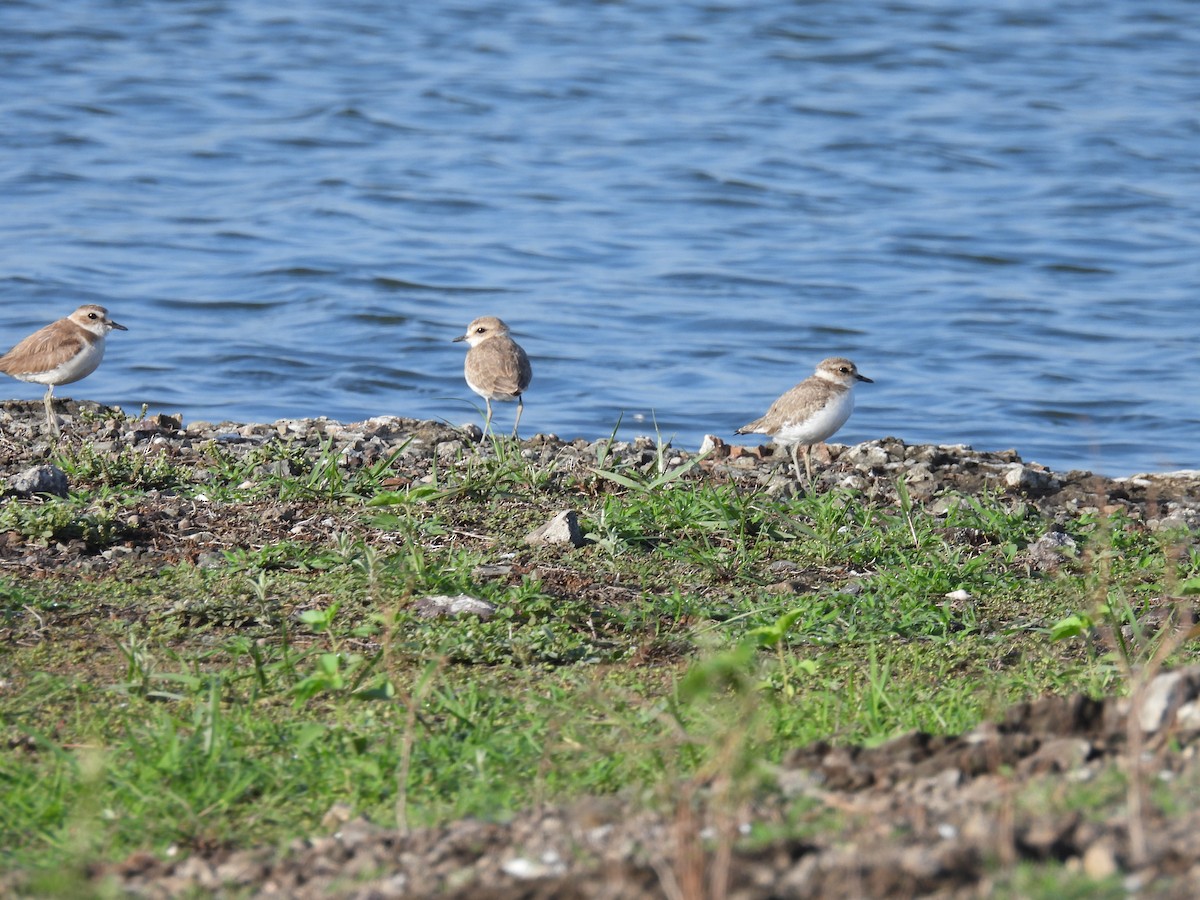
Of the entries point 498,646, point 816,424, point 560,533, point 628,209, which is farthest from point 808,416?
point 628,209

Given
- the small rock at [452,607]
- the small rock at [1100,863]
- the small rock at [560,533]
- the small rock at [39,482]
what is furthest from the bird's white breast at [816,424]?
the small rock at [1100,863]

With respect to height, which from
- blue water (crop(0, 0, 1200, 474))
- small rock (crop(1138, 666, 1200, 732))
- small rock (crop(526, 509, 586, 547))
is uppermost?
small rock (crop(1138, 666, 1200, 732))

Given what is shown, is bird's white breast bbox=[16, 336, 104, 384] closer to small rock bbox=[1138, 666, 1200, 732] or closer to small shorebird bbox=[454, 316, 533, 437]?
small shorebird bbox=[454, 316, 533, 437]

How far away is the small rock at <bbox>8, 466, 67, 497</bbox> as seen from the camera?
6.99 m

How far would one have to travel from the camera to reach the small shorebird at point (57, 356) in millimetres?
9758

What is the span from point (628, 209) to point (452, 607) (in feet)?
42.5

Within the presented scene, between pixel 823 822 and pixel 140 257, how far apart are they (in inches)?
538

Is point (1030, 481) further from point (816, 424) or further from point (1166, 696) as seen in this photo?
point (1166, 696)

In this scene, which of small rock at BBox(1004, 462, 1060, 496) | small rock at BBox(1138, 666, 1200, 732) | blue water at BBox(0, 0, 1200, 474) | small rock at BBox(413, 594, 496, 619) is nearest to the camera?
small rock at BBox(1138, 666, 1200, 732)

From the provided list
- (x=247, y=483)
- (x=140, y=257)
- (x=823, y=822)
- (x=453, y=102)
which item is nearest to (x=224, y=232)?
(x=140, y=257)

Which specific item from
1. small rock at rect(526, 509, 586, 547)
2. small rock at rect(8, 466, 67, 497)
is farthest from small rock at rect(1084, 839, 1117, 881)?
small rock at rect(8, 466, 67, 497)

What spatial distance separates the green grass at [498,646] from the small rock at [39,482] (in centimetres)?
18

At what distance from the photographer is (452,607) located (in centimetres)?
589

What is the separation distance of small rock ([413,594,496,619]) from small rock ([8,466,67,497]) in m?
2.10
